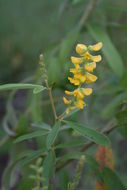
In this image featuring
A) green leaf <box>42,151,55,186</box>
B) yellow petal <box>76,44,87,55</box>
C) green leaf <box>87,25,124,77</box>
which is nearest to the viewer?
yellow petal <box>76,44,87,55</box>

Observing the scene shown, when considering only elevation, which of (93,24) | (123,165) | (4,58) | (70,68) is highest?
(70,68)

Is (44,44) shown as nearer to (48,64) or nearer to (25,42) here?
(25,42)

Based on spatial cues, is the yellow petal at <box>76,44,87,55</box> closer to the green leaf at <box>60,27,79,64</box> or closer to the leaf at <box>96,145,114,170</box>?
the leaf at <box>96,145,114,170</box>

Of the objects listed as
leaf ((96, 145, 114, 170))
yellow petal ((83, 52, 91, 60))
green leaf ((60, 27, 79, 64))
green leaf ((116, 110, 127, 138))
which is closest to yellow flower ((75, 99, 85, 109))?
yellow petal ((83, 52, 91, 60))

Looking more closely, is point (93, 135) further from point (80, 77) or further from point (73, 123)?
point (80, 77)

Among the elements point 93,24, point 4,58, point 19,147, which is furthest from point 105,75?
point 4,58

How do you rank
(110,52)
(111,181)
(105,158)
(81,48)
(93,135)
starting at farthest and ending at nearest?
(110,52) → (105,158) → (111,181) → (93,135) → (81,48)

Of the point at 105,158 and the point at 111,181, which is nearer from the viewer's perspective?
the point at 111,181

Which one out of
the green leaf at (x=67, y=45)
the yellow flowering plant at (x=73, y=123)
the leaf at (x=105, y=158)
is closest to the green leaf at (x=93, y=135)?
the yellow flowering plant at (x=73, y=123)

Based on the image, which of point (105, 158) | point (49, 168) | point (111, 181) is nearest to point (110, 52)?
point (105, 158)
